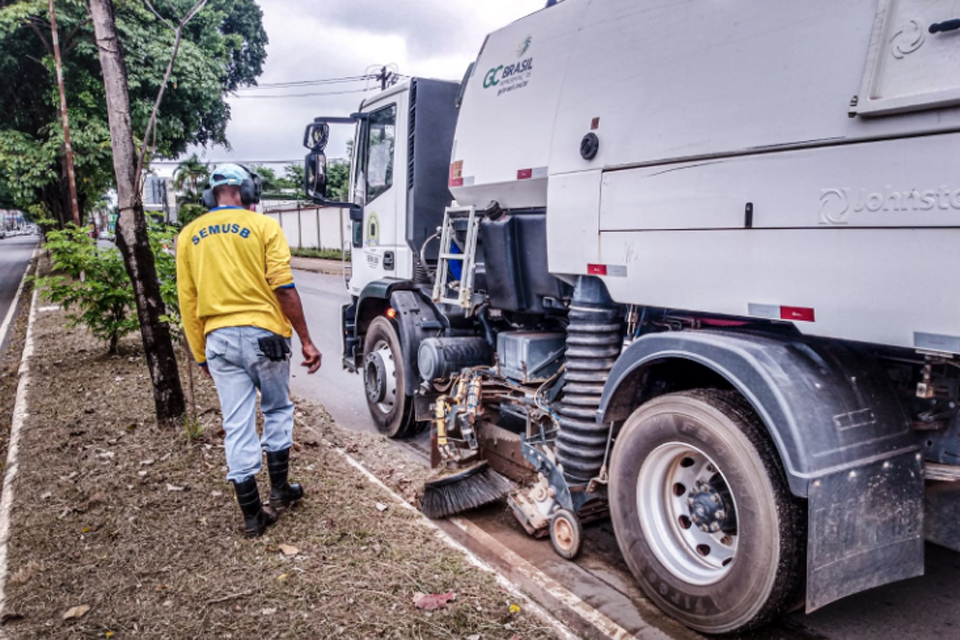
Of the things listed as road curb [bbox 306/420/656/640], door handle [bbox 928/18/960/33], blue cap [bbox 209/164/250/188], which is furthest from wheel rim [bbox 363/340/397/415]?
door handle [bbox 928/18/960/33]

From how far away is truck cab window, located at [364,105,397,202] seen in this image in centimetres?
570

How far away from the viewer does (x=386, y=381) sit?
5758 mm

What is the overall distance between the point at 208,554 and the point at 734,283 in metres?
2.87

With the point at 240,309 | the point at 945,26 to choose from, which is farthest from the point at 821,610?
the point at 240,309

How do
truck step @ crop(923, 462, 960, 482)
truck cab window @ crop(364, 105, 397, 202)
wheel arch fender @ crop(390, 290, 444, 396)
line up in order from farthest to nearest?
truck cab window @ crop(364, 105, 397, 202), wheel arch fender @ crop(390, 290, 444, 396), truck step @ crop(923, 462, 960, 482)

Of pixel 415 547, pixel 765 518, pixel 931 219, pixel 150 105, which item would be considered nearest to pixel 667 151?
pixel 931 219

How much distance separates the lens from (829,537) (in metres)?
2.41

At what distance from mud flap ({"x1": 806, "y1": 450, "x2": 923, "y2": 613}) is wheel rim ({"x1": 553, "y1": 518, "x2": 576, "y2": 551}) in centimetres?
126

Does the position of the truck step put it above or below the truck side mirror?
below

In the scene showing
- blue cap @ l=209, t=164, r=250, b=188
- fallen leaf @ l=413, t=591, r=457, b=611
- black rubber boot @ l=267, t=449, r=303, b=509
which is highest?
blue cap @ l=209, t=164, r=250, b=188

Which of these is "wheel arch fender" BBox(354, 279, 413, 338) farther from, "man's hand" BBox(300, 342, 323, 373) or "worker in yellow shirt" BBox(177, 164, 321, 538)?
"worker in yellow shirt" BBox(177, 164, 321, 538)

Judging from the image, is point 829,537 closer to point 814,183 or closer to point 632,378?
point 632,378

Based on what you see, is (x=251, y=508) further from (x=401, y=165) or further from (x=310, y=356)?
(x=401, y=165)

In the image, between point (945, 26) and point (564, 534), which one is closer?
point (945, 26)
